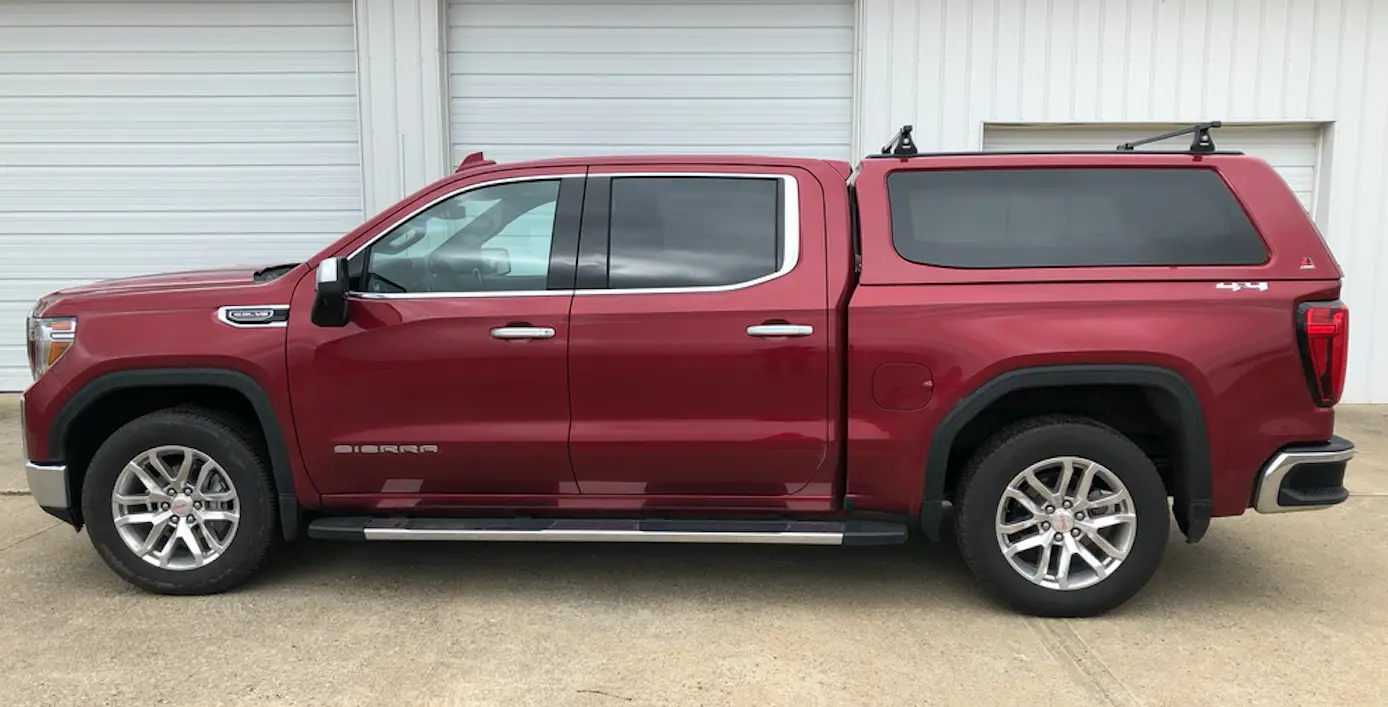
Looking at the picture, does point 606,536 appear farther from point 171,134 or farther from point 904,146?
Answer: point 171,134

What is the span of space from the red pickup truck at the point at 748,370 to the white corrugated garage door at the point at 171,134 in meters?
4.33

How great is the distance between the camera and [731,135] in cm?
768

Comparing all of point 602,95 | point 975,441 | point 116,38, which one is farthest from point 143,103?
point 975,441

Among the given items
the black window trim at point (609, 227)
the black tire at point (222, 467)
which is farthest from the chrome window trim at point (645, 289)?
the black tire at point (222, 467)

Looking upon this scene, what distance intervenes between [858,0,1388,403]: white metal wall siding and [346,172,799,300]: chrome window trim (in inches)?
165

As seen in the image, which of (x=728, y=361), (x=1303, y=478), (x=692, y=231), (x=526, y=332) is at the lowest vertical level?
(x=1303, y=478)

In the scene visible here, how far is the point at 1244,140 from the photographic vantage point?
25.4 ft

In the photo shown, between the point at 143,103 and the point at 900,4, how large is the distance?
21.7 feet

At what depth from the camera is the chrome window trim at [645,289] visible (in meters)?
3.52

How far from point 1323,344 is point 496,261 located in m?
3.21

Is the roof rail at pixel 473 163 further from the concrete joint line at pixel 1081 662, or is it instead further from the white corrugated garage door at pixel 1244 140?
the white corrugated garage door at pixel 1244 140

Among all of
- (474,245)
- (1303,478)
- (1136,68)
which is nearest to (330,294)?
(474,245)

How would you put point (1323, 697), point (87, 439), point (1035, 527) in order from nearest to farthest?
point (1323, 697) < point (1035, 527) < point (87, 439)

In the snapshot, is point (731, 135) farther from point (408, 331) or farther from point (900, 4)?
point (408, 331)
